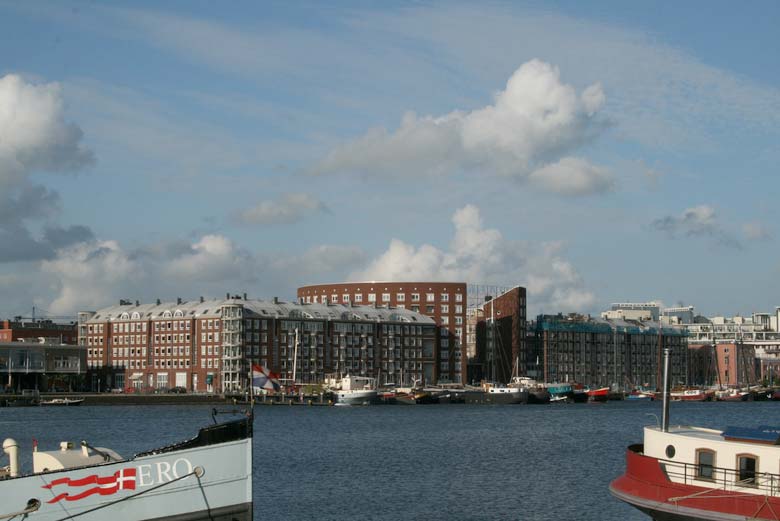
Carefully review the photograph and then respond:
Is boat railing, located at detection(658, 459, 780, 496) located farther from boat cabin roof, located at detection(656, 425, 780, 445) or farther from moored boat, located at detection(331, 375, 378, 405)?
moored boat, located at detection(331, 375, 378, 405)

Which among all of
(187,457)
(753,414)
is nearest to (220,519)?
(187,457)

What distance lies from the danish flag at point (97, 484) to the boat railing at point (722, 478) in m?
17.6

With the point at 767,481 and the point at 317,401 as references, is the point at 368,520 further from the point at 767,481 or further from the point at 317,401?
the point at 317,401

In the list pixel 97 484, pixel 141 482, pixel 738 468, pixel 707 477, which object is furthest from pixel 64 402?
pixel 738 468

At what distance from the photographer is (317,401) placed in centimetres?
18525

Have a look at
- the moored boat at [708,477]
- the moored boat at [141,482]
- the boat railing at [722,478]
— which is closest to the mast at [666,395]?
the moored boat at [708,477]

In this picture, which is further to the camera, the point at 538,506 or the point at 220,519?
the point at 538,506

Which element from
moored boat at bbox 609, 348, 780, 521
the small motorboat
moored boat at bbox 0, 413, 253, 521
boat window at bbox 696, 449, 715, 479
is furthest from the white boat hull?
moored boat at bbox 0, 413, 253, 521

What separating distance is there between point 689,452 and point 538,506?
18.8 meters

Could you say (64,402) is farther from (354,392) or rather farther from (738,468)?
(738,468)

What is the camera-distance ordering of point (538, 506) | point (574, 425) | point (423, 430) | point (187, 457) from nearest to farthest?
point (187, 457), point (538, 506), point (423, 430), point (574, 425)

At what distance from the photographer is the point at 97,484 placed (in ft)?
105

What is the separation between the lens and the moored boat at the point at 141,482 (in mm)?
31188

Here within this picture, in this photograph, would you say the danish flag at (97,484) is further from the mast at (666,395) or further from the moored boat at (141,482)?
the mast at (666,395)
